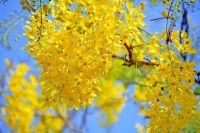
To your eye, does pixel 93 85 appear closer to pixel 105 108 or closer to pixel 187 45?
pixel 187 45

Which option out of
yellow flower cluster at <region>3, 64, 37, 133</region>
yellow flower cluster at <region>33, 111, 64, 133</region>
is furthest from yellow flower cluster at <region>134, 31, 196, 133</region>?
yellow flower cluster at <region>33, 111, 64, 133</region>

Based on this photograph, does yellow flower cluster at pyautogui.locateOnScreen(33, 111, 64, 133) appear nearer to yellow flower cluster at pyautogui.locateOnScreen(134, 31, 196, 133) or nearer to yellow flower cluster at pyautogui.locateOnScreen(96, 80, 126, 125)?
yellow flower cluster at pyautogui.locateOnScreen(96, 80, 126, 125)

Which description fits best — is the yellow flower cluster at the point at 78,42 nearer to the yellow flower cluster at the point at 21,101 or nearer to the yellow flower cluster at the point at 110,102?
the yellow flower cluster at the point at 21,101

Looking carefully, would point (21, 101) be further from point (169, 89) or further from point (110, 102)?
point (169, 89)

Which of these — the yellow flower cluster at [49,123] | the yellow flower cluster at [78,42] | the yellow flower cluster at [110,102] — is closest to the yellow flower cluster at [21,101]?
the yellow flower cluster at [49,123]

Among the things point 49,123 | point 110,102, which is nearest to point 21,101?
point 49,123

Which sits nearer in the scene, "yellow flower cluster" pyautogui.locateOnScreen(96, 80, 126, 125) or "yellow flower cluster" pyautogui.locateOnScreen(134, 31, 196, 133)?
"yellow flower cluster" pyautogui.locateOnScreen(134, 31, 196, 133)

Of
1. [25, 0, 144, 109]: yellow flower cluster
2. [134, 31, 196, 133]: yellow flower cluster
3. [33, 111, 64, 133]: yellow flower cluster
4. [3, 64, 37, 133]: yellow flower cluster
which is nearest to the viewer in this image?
[25, 0, 144, 109]: yellow flower cluster
